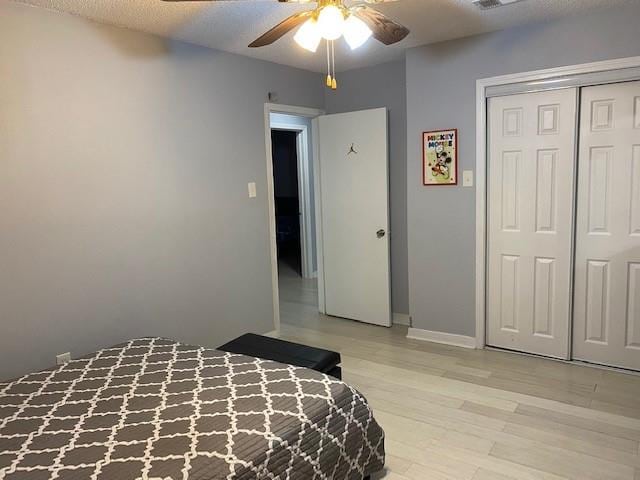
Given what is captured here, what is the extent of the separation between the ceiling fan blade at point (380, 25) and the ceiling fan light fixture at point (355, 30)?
3 cm

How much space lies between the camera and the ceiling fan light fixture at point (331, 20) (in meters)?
1.89

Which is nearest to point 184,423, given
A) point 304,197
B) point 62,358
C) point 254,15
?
point 62,358

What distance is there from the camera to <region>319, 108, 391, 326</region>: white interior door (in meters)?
4.11

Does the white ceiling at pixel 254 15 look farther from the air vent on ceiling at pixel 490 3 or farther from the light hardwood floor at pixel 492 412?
the light hardwood floor at pixel 492 412

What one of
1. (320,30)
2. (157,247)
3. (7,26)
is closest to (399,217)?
(157,247)

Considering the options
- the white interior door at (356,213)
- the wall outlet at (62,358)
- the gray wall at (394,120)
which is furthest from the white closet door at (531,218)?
the wall outlet at (62,358)

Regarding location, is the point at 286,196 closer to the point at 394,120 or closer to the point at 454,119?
the point at 394,120

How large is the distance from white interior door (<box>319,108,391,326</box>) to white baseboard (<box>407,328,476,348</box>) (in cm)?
39

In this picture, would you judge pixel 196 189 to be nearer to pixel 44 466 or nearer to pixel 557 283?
pixel 44 466

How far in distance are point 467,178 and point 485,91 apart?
2.09 feet

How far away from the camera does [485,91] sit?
3.31 m

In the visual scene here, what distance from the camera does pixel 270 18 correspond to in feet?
9.14

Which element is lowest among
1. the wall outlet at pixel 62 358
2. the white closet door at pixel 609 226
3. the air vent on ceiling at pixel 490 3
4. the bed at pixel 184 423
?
the wall outlet at pixel 62 358

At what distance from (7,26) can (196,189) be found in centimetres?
142
